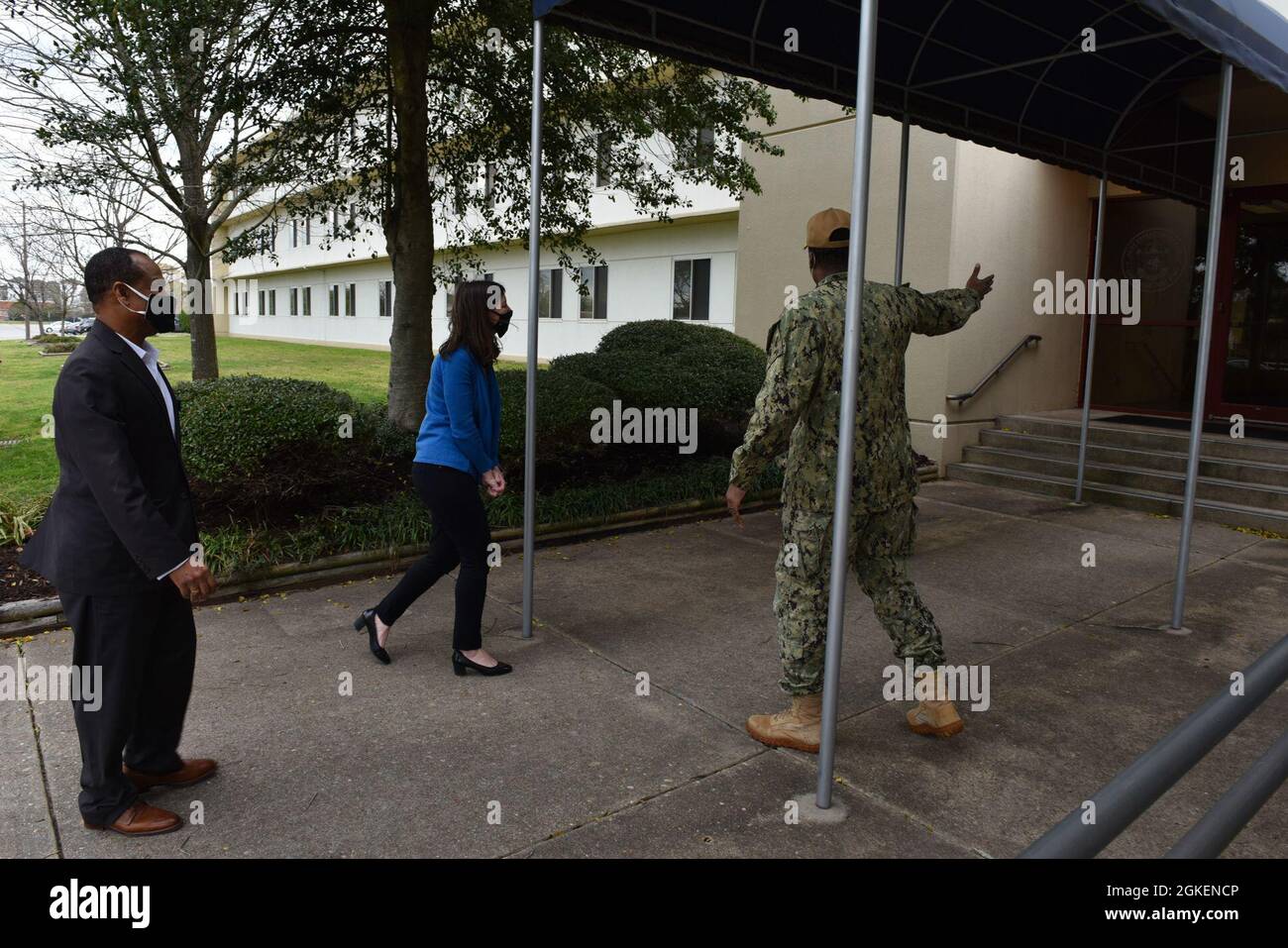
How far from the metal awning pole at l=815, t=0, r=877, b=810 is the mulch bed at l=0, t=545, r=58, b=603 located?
4614 mm

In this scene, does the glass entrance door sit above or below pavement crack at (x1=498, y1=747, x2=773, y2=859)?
above

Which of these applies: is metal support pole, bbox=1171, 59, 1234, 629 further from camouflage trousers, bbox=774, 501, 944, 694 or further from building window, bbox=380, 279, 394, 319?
building window, bbox=380, 279, 394, 319

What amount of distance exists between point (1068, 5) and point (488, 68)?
4983 millimetres

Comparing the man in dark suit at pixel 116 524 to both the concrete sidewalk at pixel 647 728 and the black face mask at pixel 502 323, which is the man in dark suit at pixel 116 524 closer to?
the concrete sidewalk at pixel 647 728

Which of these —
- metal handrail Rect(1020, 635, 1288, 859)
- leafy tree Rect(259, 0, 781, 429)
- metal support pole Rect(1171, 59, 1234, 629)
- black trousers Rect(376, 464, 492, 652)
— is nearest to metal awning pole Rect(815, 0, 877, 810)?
metal handrail Rect(1020, 635, 1288, 859)

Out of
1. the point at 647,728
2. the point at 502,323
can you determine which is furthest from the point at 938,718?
the point at 502,323

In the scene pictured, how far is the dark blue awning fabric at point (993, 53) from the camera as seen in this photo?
4.84 meters

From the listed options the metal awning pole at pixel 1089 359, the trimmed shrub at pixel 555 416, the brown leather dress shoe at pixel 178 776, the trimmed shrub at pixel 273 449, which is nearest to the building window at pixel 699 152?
the trimmed shrub at pixel 555 416

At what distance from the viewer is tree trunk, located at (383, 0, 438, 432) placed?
7406 millimetres

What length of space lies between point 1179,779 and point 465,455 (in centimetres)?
338

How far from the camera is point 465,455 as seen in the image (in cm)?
438

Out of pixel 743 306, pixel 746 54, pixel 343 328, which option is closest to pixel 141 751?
pixel 746 54

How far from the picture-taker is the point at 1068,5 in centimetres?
531

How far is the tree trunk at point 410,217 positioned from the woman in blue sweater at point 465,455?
11.7 ft
